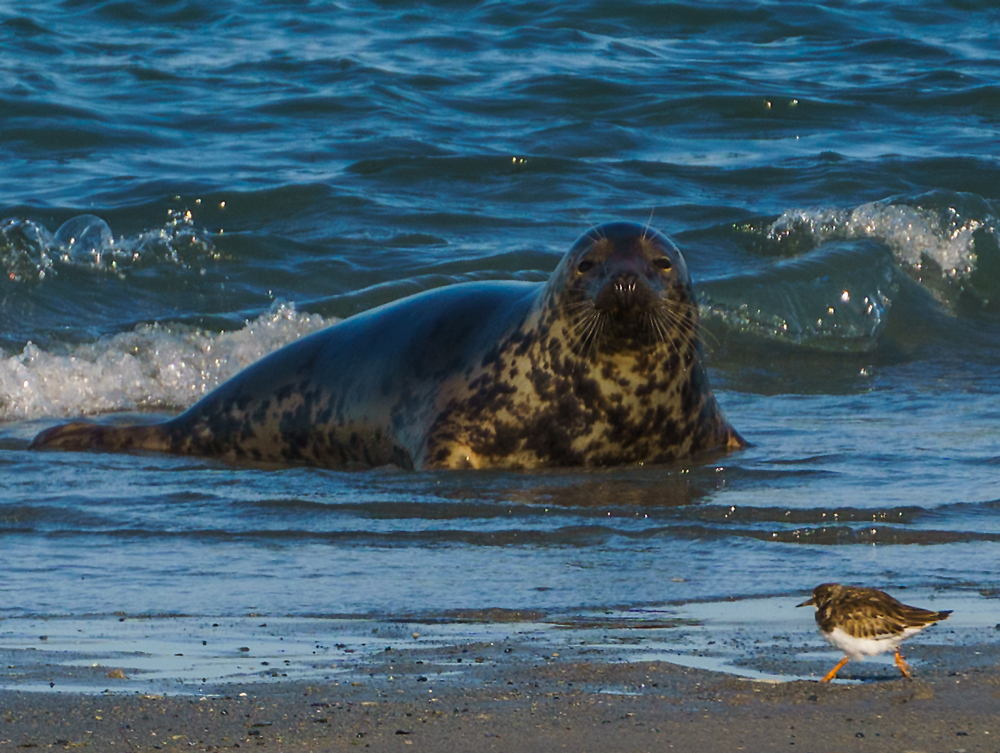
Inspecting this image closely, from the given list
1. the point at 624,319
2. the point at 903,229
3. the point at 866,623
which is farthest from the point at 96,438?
the point at 903,229

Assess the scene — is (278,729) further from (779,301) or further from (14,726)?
(779,301)

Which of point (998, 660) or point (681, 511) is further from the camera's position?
point (681, 511)

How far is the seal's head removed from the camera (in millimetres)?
5945

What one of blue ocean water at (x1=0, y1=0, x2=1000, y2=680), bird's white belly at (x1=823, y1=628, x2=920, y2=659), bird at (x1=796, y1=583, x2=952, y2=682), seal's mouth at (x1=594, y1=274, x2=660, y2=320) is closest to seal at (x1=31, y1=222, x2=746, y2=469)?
seal's mouth at (x1=594, y1=274, x2=660, y2=320)

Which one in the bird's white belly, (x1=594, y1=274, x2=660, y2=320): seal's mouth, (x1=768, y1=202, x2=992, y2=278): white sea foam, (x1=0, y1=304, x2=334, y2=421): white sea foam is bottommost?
(x1=0, y1=304, x2=334, y2=421): white sea foam

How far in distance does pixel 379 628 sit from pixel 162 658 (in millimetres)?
526

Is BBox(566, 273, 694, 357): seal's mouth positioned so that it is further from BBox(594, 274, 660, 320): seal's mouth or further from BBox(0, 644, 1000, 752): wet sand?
BBox(0, 644, 1000, 752): wet sand

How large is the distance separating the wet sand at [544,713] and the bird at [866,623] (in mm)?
68

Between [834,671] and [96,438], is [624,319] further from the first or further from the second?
[834,671]

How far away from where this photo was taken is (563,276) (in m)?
6.21

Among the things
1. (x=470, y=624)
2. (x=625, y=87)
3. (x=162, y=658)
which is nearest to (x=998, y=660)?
(x=470, y=624)

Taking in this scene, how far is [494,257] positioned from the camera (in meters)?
11.1

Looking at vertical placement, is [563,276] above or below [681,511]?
above

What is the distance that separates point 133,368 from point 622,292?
12.5 ft
